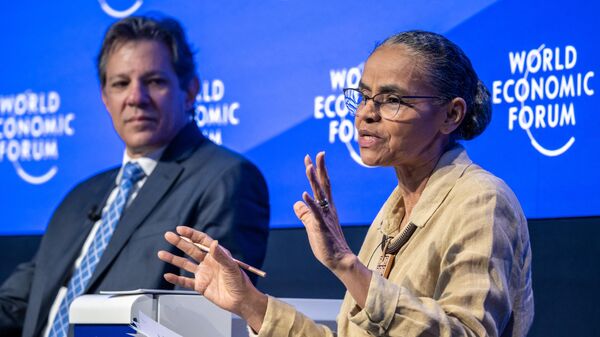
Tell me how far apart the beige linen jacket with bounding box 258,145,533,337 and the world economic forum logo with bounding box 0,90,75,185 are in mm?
2212

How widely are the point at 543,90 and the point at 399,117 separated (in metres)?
0.97

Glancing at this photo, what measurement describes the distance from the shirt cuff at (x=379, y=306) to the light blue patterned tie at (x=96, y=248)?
1.51 metres

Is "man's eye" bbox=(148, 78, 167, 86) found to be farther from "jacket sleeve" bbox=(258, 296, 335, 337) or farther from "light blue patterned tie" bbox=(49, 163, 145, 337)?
"jacket sleeve" bbox=(258, 296, 335, 337)

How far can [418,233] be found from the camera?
2.05 m

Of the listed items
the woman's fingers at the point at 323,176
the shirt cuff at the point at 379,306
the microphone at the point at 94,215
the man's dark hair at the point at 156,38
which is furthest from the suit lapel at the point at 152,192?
the shirt cuff at the point at 379,306

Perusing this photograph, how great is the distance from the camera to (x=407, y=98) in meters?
2.09

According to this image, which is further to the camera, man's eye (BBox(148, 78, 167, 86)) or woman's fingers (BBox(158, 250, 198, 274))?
man's eye (BBox(148, 78, 167, 86))

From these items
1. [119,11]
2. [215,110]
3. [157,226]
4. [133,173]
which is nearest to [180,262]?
[157,226]

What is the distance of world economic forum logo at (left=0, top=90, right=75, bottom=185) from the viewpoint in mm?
4152

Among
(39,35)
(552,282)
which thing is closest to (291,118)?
(552,282)

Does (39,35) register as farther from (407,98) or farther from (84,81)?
(407,98)

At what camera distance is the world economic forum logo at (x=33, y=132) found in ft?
13.6

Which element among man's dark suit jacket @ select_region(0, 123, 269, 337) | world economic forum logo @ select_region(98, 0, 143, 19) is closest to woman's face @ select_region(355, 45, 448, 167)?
man's dark suit jacket @ select_region(0, 123, 269, 337)

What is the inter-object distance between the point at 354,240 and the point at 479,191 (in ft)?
5.05
